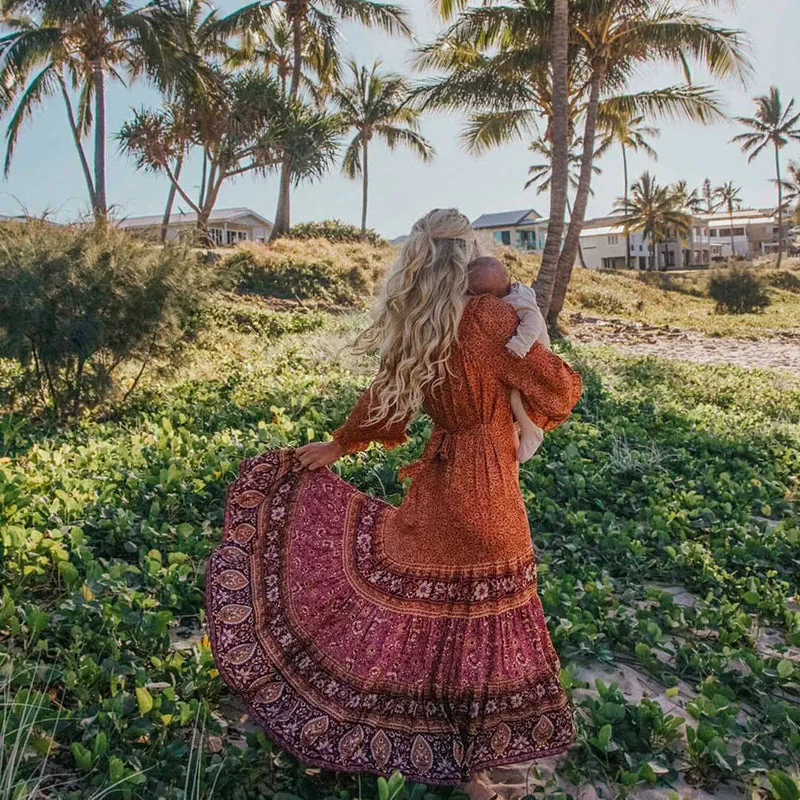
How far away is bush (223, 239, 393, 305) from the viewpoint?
1709 centimetres

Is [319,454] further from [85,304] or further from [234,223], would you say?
[234,223]

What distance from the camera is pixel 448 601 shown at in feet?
8.68

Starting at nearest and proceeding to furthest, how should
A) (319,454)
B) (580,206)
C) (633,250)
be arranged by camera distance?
(319,454) < (580,206) < (633,250)

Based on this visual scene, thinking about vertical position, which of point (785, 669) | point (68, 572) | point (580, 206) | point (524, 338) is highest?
point (580, 206)

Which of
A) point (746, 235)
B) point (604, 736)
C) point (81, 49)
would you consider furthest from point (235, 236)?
point (746, 235)

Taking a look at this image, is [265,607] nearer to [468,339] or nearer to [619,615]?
[468,339]

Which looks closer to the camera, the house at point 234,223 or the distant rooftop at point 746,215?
the house at point 234,223

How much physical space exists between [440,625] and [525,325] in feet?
3.48

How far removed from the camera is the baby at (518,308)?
2.52m

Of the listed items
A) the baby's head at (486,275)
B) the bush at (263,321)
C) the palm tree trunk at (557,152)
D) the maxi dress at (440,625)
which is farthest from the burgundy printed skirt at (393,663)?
the palm tree trunk at (557,152)

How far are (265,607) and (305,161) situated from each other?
22913 millimetres

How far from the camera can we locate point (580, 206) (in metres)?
16.2

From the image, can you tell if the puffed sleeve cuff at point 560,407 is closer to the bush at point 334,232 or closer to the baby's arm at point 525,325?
the baby's arm at point 525,325

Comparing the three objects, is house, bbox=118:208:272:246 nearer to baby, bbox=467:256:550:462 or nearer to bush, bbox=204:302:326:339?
bush, bbox=204:302:326:339
